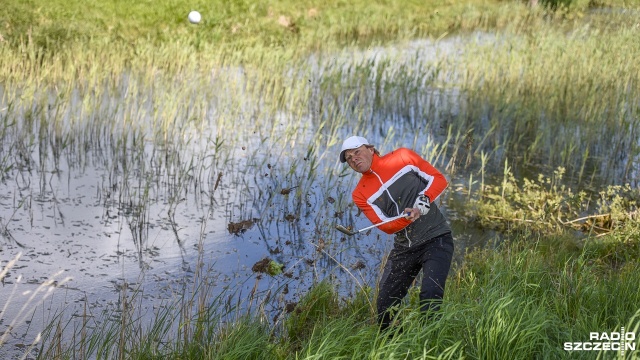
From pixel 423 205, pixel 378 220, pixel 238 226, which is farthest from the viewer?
pixel 238 226

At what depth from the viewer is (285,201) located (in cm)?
799

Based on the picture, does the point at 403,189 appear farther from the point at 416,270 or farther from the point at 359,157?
the point at 416,270

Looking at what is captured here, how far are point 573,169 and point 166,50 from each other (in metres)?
6.35

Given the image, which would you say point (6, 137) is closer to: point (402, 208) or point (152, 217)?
point (152, 217)

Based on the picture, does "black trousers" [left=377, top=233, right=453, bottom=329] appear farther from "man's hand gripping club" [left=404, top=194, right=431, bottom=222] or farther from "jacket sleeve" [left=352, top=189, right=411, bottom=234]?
"man's hand gripping club" [left=404, top=194, right=431, bottom=222]

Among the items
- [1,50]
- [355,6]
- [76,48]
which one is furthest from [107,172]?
[355,6]

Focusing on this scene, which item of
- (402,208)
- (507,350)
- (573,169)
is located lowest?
(573,169)

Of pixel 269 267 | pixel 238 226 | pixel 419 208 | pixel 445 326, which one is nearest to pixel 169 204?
pixel 238 226

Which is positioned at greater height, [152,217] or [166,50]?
[166,50]

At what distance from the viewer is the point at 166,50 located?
12.4 meters

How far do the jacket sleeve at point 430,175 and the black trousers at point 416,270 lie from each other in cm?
30

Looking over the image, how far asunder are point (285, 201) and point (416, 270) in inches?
122

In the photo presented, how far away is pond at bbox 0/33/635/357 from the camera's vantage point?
6016 mm

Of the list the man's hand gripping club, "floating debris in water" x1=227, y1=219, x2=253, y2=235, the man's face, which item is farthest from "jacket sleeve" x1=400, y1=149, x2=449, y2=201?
"floating debris in water" x1=227, y1=219, x2=253, y2=235
